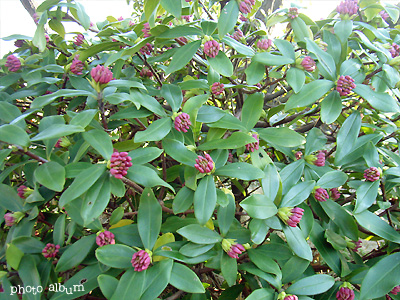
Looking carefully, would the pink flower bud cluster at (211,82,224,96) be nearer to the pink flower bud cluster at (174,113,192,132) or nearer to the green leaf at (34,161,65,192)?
the pink flower bud cluster at (174,113,192,132)

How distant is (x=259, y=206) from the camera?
65 cm

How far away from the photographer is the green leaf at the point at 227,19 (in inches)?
28.4

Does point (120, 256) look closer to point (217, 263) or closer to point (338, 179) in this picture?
point (217, 263)

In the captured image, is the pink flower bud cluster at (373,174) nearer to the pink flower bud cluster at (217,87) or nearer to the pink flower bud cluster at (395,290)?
the pink flower bud cluster at (395,290)

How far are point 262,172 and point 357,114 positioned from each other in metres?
0.39

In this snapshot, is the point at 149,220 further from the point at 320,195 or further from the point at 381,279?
the point at 381,279

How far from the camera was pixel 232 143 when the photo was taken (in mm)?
689

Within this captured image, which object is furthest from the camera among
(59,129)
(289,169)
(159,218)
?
(289,169)

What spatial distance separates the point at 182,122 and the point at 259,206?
283mm

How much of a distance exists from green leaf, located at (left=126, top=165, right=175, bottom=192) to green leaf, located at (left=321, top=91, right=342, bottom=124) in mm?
483

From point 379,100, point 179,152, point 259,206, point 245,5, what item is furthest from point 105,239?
point 379,100

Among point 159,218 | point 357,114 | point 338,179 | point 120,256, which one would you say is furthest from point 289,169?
point 120,256

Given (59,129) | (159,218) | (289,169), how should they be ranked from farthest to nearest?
(289,169)
(159,218)
(59,129)

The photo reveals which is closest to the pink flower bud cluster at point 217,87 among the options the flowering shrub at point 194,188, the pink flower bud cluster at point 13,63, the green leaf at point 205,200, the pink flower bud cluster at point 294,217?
the flowering shrub at point 194,188
